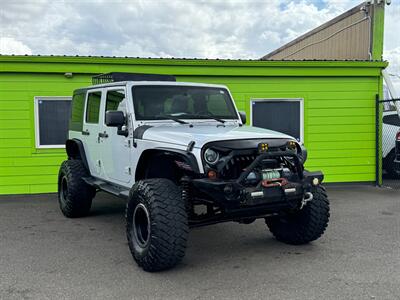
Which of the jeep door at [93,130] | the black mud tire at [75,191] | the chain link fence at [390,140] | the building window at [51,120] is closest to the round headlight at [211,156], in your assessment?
the jeep door at [93,130]

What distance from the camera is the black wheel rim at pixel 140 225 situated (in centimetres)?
467

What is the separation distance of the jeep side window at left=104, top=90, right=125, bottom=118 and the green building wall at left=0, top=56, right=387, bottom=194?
3097 mm

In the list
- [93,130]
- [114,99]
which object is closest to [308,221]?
[114,99]

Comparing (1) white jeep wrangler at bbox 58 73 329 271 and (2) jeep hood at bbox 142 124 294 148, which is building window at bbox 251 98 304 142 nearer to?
(1) white jeep wrangler at bbox 58 73 329 271

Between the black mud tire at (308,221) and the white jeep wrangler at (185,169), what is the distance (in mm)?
11

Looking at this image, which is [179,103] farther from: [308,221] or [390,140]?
[390,140]

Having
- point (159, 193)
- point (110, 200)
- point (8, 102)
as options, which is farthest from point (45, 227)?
point (8, 102)

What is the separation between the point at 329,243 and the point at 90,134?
3664 mm

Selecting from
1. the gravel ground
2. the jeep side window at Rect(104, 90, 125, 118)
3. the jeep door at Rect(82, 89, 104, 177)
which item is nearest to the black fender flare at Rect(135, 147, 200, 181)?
the jeep side window at Rect(104, 90, 125, 118)

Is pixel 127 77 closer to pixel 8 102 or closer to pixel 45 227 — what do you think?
pixel 45 227

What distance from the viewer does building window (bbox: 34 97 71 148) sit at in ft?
29.9

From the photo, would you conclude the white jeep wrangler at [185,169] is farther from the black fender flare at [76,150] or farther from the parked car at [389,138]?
the parked car at [389,138]

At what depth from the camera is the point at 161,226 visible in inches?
169

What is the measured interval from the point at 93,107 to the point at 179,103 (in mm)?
1600
